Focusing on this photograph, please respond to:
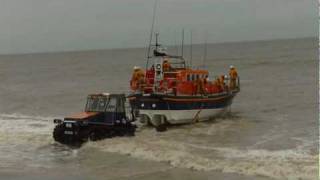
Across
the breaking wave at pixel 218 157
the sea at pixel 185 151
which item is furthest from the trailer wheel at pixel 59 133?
the breaking wave at pixel 218 157

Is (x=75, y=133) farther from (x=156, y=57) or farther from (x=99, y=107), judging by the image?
(x=156, y=57)

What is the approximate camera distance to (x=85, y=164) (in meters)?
19.3

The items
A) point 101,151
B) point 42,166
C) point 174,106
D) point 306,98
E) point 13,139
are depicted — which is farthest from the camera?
point 306,98

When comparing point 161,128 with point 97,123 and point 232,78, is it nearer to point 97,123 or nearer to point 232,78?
point 97,123

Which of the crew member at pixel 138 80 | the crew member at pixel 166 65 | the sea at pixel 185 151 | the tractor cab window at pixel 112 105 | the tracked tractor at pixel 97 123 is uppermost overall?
the crew member at pixel 166 65

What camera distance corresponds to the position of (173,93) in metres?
27.0

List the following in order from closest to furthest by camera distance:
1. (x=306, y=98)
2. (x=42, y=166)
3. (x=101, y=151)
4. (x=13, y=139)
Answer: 1. (x=42, y=166)
2. (x=101, y=151)
3. (x=13, y=139)
4. (x=306, y=98)

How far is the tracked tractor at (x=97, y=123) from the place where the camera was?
22.5m

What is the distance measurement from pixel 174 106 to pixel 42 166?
918cm

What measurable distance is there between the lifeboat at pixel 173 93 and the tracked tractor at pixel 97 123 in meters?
2.42

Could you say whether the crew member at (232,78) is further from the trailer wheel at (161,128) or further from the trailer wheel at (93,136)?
the trailer wheel at (93,136)

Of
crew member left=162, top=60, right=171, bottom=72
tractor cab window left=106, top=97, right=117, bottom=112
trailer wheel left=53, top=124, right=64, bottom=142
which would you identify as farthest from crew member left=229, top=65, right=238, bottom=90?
trailer wheel left=53, top=124, right=64, bottom=142

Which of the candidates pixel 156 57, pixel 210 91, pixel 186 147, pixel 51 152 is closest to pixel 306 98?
Answer: pixel 210 91

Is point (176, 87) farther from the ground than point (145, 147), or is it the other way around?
point (176, 87)
